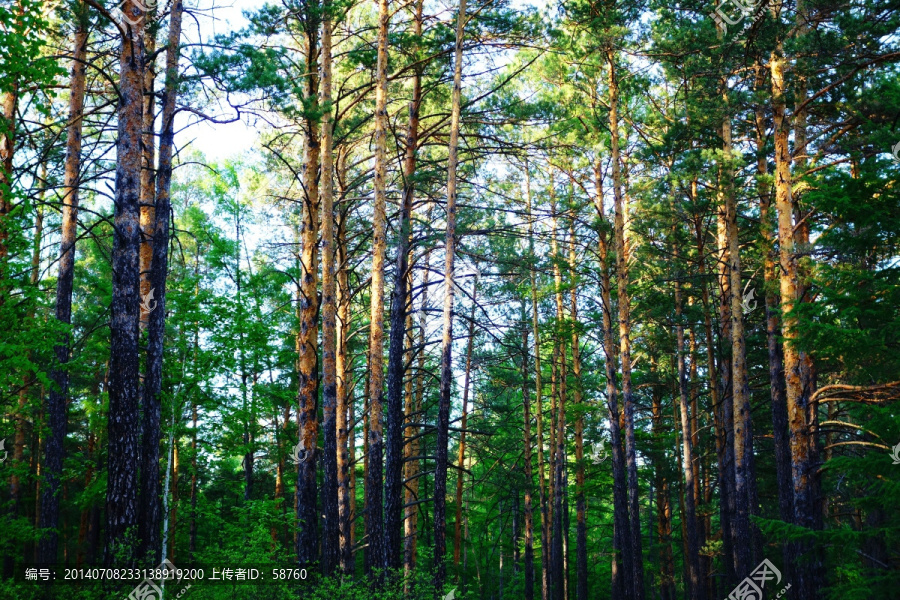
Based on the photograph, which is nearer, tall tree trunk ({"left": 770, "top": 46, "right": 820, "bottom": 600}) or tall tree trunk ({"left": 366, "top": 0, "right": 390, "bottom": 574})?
tall tree trunk ({"left": 770, "top": 46, "right": 820, "bottom": 600})

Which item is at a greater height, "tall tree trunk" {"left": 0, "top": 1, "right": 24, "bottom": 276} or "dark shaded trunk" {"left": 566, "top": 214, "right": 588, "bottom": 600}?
"tall tree trunk" {"left": 0, "top": 1, "right": 24, "bottom": 276}

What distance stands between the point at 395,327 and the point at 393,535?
385 cm

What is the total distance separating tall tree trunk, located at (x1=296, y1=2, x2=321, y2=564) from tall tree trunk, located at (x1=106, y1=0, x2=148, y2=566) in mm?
2802

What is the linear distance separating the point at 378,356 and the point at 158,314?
148 inches

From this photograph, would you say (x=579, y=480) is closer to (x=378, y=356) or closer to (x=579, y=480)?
(x=579, y=480)

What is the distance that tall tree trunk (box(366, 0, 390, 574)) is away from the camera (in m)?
10.7

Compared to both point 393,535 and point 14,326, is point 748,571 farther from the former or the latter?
point 14,326

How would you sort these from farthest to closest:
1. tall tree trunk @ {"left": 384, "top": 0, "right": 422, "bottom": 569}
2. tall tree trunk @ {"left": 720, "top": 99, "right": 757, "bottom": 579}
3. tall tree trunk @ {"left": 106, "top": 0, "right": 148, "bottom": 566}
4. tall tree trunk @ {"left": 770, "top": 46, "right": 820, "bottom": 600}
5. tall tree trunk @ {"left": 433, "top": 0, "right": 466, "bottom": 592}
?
tall tree trunk @ {"left": 720, "top": 99, "right": 757, "bottom": 579}
tall tree trunk @ {"left": 433, "top": 0, "right": 466, "bottom": 592}
tall tree trunk @ {"left": 384, "top": 0, "right": 422, "bottom": 569}
tall tree trunk @ {"left": 770, "top": 46, "right": 820, "bottom": 600}
tall tree trunk @ {"left": 106, "top": 0, "right": 148, "bottom": 566}

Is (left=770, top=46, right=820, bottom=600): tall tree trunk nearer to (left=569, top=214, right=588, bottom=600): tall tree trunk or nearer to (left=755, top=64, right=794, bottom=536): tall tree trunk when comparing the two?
(left=755, top=64, right=794, bottom=536): tall tree trunk

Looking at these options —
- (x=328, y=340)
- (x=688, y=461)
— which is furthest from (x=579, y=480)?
(x=328, y=340)

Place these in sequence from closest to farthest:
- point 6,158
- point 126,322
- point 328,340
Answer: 1. point 126,322
2. point 328,340
3. point 6,158

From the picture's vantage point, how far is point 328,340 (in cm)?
1181

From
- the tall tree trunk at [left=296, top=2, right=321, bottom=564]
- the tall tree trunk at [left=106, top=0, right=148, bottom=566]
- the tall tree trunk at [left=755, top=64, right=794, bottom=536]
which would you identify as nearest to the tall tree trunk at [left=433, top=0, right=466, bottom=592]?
the tall tree trunk at [left=296, top=2, right=321, bottom=564]

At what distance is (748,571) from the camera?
46.3 feet
